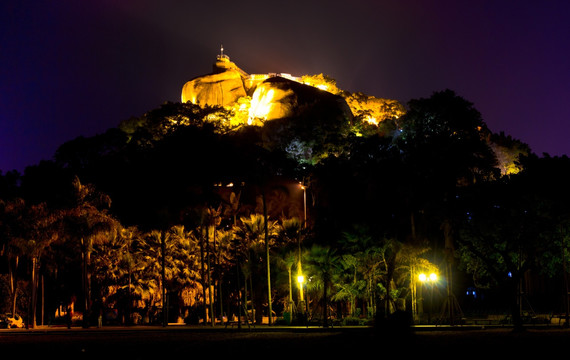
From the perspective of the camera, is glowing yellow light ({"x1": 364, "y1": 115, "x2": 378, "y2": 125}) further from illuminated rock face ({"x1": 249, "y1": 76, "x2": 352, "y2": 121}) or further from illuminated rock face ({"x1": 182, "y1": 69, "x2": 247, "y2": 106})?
illuminated rock face ({"x1": 182, "y1": 69, "x2": 247, "y2": 106})

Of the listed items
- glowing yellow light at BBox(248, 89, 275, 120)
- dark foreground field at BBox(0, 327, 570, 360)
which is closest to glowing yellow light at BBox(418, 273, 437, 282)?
dark foreground field at BBox(0, 327, 570, 360)

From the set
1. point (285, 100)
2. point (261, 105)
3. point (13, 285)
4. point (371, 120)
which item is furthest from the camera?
point (371, 120)

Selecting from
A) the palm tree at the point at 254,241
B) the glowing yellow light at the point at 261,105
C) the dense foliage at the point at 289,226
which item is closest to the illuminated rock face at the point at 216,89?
the glowing yellow light at the point at 261,105

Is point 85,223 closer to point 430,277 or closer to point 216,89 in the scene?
point 430,277

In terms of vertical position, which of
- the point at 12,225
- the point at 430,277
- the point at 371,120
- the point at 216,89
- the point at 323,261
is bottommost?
the point at 430,277

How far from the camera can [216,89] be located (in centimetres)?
11731

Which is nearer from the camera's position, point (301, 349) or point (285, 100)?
point (301, 349)

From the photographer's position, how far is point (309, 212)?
66875 millimetres

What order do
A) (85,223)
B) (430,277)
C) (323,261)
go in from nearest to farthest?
1. (430,277)
2. (323,261)
3. (85,223)

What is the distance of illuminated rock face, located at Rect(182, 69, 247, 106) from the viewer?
116 metres

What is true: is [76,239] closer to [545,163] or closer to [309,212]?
[309,212]

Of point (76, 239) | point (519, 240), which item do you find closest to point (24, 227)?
point (76, 239)

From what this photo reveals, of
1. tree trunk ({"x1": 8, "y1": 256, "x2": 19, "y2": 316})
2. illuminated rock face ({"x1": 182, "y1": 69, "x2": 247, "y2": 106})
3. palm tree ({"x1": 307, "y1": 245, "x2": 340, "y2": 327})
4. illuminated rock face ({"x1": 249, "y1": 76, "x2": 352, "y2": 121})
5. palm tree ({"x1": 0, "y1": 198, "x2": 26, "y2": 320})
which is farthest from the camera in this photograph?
illuminated rock face ({"x1": 182, "y1": 69, "x2": 247, "y2": 106})

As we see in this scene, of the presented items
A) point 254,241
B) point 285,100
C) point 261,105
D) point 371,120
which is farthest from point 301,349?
point 371,120
